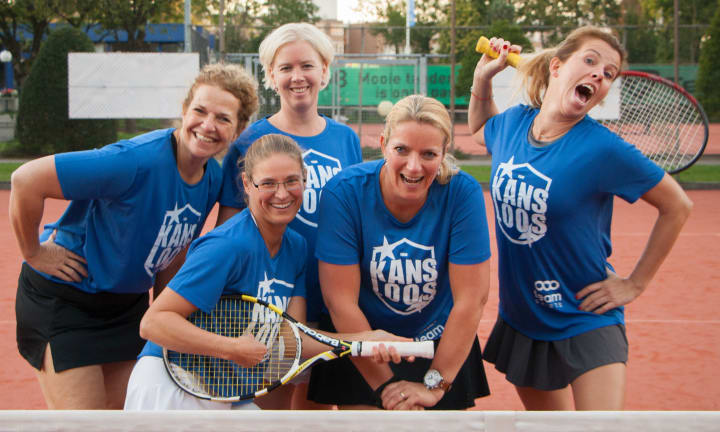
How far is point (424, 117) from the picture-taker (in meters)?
2.51

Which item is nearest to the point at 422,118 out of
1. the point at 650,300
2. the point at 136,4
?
the point at 650,300

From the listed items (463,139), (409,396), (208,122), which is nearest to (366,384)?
(409,396)

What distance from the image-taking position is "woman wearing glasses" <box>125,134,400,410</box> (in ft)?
7.89

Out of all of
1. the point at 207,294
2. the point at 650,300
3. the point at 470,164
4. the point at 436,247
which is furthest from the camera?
the point at 470,164

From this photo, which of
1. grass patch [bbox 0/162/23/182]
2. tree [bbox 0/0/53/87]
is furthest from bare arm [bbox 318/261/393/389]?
tree [bbox 0/0/53/87]

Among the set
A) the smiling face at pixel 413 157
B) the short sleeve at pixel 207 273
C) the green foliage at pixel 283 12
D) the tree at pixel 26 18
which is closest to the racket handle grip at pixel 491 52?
the smiling face at pixel 413 157

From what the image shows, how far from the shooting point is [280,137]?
277 centimetres

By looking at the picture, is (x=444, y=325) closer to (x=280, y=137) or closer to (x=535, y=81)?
(x=280, y=137)

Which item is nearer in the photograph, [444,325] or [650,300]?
[444,325]

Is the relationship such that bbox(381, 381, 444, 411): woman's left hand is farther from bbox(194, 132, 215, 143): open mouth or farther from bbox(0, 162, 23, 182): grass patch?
bbox(0, 162, 23, 182): grass patch

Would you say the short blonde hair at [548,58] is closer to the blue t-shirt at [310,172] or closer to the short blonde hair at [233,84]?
the blue t-shirt at [310,172]

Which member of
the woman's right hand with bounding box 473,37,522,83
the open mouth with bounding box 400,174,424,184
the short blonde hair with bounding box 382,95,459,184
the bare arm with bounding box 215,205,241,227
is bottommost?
the bare arm with bounding box 215,205,241,227

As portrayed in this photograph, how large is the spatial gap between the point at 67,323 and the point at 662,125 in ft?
25.6

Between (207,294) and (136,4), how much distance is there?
22.4 meters
